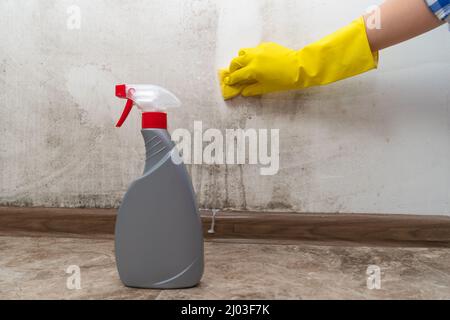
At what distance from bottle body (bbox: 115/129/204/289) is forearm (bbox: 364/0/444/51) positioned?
1.52 feet

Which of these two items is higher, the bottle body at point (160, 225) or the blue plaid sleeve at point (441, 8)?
the blue plaid sleeve at point (441, 8)

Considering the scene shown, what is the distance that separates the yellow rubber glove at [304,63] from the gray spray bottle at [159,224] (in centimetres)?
32

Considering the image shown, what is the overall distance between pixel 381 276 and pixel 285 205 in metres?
0.28

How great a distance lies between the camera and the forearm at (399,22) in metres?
0.72

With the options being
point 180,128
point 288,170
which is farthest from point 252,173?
point 180,128

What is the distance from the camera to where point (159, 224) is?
1.81 feet

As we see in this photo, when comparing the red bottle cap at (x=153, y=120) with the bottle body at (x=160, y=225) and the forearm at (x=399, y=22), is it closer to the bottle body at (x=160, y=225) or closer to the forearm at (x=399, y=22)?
the bottle body at (x=160, y=225)
